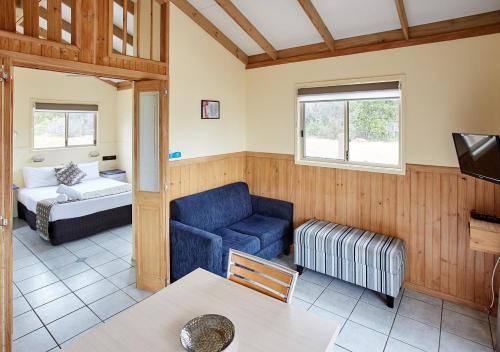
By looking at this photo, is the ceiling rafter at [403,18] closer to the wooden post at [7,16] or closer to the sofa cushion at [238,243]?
the sofa cushion at [238,243]

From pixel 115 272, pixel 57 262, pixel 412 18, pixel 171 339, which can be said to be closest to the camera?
pixel 171 339

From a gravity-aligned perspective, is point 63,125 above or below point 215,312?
above

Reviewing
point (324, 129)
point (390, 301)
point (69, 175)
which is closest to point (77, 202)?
point (69, 175)

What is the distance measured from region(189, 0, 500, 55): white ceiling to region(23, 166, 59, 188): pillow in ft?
13.4

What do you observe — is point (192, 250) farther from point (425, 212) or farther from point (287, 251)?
point (425, 212)

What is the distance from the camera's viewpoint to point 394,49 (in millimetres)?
3135

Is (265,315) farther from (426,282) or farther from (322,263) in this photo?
(426,282)

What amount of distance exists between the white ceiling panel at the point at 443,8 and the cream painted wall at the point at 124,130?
5.35m

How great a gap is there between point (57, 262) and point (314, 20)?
4.00 metres

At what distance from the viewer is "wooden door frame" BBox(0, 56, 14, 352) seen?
205 centimetres

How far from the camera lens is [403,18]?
2.77 m

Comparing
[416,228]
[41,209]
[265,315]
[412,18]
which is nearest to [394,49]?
[412,18]

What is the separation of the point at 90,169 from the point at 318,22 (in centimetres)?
497

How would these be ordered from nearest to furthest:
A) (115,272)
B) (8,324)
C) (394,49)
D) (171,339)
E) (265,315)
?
(171,339) < (265,315) < (8,324) < (394,49) < (115,272)
